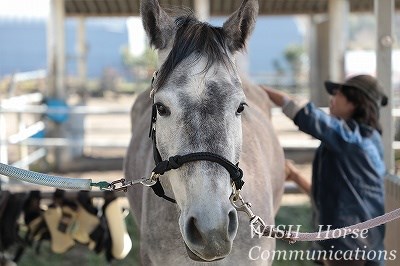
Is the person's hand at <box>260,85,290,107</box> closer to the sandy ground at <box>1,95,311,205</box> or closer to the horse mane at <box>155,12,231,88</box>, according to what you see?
the horse mane at <box>155,12,231,88</box>

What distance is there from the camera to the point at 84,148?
33.9 ft

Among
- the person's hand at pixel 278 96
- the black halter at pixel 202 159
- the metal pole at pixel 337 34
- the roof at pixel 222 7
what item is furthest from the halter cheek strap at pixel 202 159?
the metal pole at pixel 337 34

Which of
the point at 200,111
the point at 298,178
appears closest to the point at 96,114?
the point at 298,178

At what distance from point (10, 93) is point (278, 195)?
5471 mm

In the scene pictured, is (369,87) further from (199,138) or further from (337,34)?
(337,34)

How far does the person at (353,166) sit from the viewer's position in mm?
3164

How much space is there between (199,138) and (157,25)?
1.94ft

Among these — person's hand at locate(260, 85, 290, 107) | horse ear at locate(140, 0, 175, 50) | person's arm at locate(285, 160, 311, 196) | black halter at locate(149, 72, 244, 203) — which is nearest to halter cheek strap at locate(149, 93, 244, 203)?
black halter at locate(149, 72, 244, 203)

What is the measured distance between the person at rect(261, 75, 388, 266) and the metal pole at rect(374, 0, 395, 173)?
12cm

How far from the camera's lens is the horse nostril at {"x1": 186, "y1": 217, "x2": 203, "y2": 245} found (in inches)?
74.5

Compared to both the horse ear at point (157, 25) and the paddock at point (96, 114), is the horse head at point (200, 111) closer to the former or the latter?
the horse ear at point (157, 25)

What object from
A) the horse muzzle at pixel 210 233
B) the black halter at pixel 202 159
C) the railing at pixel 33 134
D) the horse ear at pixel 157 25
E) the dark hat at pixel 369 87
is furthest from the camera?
the railing at pixel 33 134

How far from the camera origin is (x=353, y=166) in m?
3.23

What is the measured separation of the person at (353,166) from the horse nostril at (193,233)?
1.36 metres
